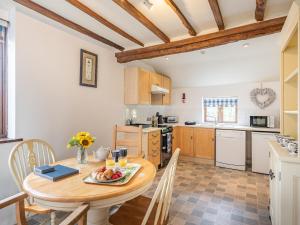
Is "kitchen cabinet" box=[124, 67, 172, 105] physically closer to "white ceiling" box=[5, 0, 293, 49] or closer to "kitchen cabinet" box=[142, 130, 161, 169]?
"kitchen cabinet" box=[142, 130, 161, 169]

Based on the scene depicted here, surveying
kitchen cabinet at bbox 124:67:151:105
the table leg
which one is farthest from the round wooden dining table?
kitchen cabinet at bbox 124:67:151:105

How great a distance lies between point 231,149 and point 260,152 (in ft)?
1.72

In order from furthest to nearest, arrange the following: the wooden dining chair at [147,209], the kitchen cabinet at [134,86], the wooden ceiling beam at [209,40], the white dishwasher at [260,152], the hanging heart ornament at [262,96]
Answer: the hanging heart ornament at [262,96]
the kitchen cabinet at [134,86]
the white dishwasher at [260,152]
the wooden ceiling beam at [209,40]
the wooden dining chair at [147,209]

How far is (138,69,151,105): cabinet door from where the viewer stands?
3621mm

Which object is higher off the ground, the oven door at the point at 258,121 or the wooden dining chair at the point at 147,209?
the oven door at the point at 258,121

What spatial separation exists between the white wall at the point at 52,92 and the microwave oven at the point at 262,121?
316cm

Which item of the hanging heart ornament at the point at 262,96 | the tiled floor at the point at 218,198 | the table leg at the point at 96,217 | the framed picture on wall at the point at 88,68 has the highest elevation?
the framed picture on wall at the point at 88,68

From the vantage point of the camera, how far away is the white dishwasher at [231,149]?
3650 millimetres

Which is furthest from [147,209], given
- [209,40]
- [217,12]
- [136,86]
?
[136,86]

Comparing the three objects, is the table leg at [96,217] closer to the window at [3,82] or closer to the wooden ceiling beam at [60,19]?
the window at [3,82]

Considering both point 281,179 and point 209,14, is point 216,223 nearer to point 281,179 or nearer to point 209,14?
point 281,179

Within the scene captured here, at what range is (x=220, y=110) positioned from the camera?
15.1 ft

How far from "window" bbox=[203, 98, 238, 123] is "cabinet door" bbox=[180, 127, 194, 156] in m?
0.82

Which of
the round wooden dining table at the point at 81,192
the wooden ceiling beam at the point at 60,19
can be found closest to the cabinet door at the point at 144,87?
the wooden ceiling beam at the point at 60,19
